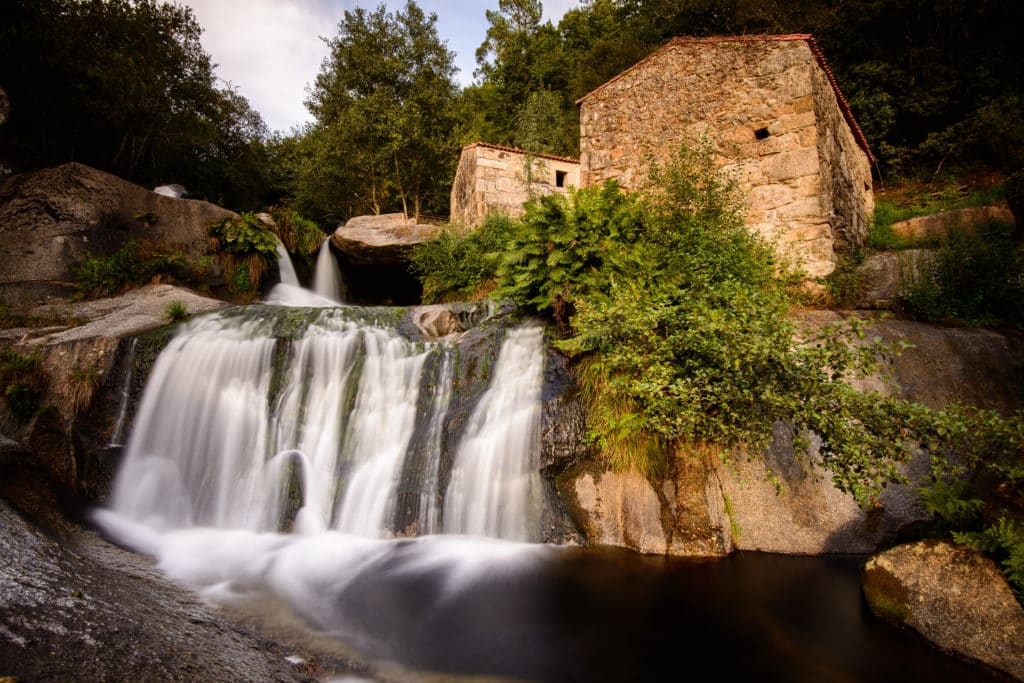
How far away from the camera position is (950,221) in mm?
10422

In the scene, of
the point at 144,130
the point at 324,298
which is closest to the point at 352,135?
the point at 144,130

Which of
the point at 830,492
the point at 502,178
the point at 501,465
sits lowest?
the point at 830,492

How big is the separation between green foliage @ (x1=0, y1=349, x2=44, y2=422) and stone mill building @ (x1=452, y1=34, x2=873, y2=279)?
40.1 feet

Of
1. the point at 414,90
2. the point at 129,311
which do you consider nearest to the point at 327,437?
the point at 129,311

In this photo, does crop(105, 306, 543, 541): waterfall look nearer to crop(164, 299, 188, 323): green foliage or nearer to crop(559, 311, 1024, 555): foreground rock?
crop(164, 299, 188, 323): green foliage

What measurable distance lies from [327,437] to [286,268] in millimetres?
10257

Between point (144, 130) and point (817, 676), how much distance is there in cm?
2083

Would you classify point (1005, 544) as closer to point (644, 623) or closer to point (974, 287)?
point (644, 623)

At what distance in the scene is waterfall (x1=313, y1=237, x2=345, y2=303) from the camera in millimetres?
16406

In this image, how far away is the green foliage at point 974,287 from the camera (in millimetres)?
7488

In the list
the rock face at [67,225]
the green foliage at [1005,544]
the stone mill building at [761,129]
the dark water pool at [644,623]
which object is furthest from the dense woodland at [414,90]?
the dark water pool at [644,623]

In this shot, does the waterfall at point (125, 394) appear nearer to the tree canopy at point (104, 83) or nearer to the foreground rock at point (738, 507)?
the foreground rock at point (738, 507)

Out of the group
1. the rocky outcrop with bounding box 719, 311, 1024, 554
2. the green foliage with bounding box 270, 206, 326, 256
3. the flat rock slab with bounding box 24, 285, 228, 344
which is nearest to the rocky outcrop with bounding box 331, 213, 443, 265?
the green foliage with bounding box 270, 206, 326, 256

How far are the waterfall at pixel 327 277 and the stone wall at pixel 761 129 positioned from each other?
1021cm
